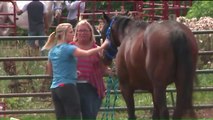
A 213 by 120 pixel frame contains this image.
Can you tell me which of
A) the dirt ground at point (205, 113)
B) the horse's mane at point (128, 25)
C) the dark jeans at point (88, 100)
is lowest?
the dirt ground at point (205, 113)

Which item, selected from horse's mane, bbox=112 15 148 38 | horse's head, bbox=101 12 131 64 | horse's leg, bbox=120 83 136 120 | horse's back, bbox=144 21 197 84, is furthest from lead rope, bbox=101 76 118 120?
horse's back, bbox=144 21 197 84

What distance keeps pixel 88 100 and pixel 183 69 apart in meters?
1.22

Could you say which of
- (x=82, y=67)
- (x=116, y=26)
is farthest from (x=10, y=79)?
(x=82, y=67)

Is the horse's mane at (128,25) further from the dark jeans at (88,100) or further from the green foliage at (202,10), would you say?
the green foliage at (202,10)

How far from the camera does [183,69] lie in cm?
1140

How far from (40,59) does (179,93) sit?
3.77 meters

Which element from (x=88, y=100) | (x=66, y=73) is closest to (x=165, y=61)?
(x=88, y=100)

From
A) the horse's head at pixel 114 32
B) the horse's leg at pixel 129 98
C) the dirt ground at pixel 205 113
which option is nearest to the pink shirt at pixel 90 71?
the horse's leg at pixel 129 98

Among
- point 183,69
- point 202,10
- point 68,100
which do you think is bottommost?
point 202,10

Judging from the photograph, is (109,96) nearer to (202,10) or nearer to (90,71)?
(90,71)

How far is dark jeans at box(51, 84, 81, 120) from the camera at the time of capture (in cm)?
1077

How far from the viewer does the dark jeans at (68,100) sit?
1077cm

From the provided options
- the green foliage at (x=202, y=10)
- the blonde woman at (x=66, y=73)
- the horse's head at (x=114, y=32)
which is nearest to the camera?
the blonde woman at (x=66, y=73)

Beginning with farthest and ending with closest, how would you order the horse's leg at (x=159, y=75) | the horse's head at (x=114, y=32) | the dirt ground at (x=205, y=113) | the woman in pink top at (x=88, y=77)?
the dirt ground at (x=205, y=113)
the horse's head at (x=114, y=32)
the horse's leg at (x=159, y=75)
the woman in pink top at (x=88, y=77)
